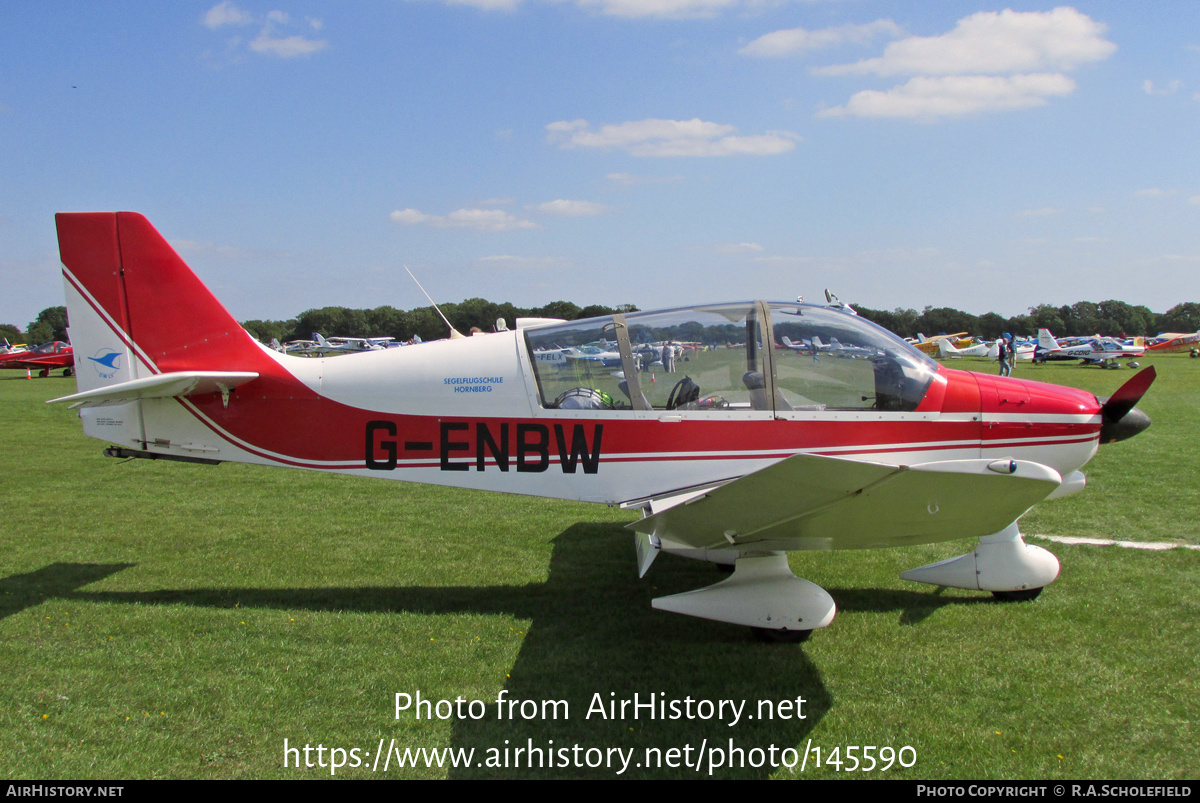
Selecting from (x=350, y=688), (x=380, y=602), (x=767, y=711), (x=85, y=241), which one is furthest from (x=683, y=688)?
(x=85, y=241)

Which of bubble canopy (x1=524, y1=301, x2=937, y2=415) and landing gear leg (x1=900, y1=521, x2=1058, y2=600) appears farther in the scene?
landing gear leg (x1=900, y1=521, x2=1058, y2=600)

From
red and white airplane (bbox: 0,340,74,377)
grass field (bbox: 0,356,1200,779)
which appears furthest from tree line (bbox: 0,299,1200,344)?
grass field (bbox: 0,356,1200,779)

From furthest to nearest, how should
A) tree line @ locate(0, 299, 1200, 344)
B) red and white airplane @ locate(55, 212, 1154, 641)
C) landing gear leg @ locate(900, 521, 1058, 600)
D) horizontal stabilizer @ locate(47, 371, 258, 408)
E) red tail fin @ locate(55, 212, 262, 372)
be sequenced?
tree line @ locate(0, 299, 1200, 344), red tail fin @ locate(55, 212, 262, 372), landing gear leg @ locate(900, 521, 1058, 600), horizontal stabilizer @ locate(47, 371, 258, 408), red and white airplane @ locate(55, 212, 1154, 641)

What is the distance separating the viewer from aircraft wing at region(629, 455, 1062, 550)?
9.88ft

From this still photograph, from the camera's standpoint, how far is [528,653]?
412 cm

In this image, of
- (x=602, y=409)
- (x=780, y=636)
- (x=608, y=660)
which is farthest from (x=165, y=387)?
(x=780, y=636)

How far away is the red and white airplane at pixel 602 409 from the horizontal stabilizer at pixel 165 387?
0.02 metres

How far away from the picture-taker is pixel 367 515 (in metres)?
7.39

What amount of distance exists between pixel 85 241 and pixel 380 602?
Result: 10.5ft

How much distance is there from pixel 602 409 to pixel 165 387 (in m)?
2.93

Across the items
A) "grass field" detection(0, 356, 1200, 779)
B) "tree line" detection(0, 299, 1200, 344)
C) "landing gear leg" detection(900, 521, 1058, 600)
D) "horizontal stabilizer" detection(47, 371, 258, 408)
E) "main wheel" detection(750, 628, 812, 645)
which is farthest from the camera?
"tree line" detection(0, 299, 1200, 344)

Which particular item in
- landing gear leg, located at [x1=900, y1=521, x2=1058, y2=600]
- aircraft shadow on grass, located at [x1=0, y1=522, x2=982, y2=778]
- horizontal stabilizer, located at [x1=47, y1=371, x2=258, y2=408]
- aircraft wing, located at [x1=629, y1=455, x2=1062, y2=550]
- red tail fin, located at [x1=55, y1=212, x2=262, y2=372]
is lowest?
aircraft shadow on grass, located at [x1=0, y1=522, x2=982, y2=778]

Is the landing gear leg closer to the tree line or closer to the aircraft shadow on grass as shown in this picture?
the aircraft shadow on grass

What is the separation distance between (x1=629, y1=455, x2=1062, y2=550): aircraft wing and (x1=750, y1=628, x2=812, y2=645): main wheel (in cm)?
58
